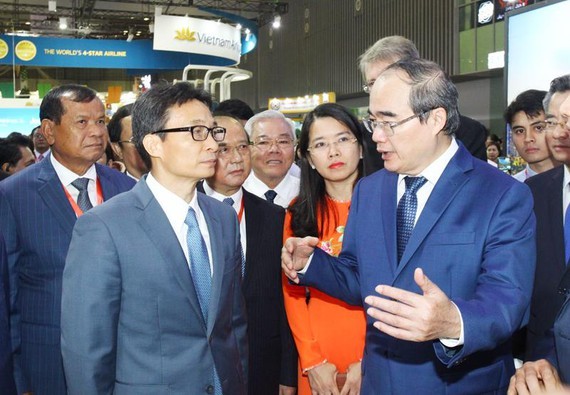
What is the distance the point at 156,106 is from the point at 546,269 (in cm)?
161

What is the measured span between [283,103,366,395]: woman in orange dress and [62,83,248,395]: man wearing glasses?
22.6 inches

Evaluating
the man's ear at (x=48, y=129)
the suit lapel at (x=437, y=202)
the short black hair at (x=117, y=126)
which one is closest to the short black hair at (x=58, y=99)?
the man's ear at (x=48, y=129)

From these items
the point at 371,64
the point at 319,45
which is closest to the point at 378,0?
the point at 319,45

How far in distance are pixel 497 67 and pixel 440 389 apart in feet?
46.0

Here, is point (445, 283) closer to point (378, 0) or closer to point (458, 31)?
point (458, 31)

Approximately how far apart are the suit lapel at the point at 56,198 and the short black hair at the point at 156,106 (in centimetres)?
64

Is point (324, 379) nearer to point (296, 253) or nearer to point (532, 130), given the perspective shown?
point (296, 253)

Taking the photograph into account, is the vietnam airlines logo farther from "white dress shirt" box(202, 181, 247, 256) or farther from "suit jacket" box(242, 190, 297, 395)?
"suit jacket" box(242, 190, 297, 395)

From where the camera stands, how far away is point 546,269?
2443 millimetres

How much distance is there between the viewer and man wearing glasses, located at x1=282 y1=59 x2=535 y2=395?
1715mm

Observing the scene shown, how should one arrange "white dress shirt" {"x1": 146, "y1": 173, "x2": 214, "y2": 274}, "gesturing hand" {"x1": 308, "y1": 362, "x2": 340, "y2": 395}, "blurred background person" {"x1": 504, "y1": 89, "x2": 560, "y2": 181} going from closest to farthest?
"white dress shirt" {"x1": 146, "y1": 173, "x2": 214, "y2": 274}
"gesturing hand" {"x1": 308, "y1": 362, "x2": 340, "y2": 395}
"blurred background person" {"x1": 504, "y1": 89, "x2": 560, "y2": 181}

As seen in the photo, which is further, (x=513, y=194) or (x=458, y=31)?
(x=458, y=31)

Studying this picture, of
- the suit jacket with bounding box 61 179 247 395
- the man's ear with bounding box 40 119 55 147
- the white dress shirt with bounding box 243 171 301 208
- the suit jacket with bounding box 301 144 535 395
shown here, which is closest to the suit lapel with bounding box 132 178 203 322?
the suit jacket with bounding box 61 179 247 395

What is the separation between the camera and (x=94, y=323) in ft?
5.87
